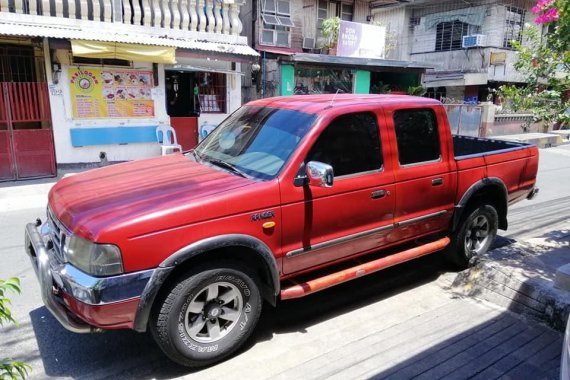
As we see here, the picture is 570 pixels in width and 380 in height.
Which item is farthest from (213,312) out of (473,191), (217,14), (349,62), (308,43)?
(308,43)

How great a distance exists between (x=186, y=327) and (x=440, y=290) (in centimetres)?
278

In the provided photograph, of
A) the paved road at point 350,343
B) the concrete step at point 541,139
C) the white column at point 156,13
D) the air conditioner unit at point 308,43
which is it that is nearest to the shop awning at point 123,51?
the white column at point 156,13

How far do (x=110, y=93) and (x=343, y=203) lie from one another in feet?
28.5

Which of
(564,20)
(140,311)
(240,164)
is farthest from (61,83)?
(564,20)

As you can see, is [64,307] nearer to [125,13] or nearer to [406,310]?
[406,310]

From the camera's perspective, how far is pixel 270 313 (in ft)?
13.3

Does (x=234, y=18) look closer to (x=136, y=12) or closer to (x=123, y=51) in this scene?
(x=136, y=12)

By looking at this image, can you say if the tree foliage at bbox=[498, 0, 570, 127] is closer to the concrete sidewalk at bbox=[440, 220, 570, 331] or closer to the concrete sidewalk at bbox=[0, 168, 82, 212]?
the concrete sidewalk at bbox=[440, 220, 570, 331]

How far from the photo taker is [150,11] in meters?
10.7

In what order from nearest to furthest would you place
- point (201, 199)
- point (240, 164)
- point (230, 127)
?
point (201, 199), point (240, 164), point (230, 127)

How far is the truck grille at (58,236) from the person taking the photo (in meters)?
3.08

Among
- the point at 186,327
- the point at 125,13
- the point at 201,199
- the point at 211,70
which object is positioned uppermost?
the point at 125,13

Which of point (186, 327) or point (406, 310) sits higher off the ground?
point (186, 327)

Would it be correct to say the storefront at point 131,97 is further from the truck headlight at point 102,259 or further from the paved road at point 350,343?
the truck headlight at point 102,259
